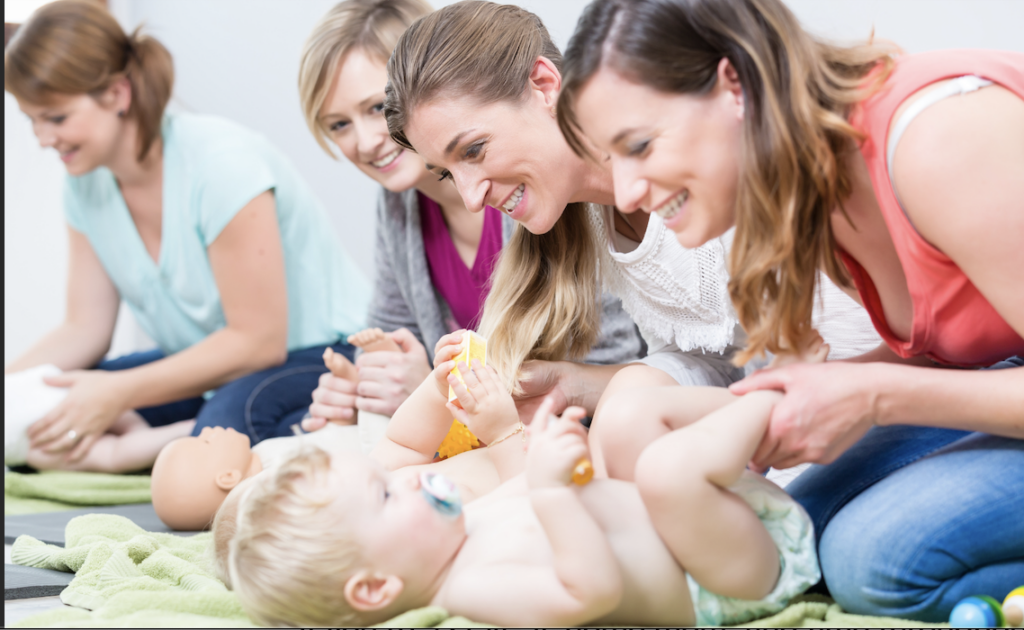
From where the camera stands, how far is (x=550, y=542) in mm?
900

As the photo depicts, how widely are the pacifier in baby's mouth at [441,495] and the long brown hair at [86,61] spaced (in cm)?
166

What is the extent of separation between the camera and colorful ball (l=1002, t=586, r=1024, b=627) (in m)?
0.92

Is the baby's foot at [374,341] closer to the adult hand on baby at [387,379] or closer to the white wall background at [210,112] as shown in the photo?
the adult hand on baby at [387,379]

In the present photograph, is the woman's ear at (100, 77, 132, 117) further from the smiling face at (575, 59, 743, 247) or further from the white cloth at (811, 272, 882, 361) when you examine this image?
the white cloth at (811, 272, 882, 361)

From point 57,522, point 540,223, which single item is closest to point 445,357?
point 540,223

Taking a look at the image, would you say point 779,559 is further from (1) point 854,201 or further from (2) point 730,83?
(2) point 730,83

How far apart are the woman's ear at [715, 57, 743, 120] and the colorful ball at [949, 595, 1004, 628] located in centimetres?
60

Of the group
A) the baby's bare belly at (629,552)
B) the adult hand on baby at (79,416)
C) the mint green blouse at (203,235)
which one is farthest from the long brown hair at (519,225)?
the adult hand on baby at (79,416)

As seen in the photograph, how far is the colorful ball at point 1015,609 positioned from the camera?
3.03 feet

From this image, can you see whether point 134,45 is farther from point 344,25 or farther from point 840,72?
point 840,72

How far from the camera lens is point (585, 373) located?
4.95 feet

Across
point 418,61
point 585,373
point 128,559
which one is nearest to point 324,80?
point 418,61

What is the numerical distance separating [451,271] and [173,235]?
0.83 meters

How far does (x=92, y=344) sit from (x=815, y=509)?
225 centimetres
